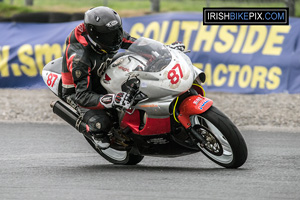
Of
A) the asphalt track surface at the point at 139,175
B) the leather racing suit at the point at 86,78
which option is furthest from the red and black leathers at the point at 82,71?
the asphalt track surface at the point at 139,175

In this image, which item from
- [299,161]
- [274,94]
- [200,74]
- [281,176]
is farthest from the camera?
[274,94]

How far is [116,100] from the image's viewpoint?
6215 mm

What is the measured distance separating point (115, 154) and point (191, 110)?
148 centimetres

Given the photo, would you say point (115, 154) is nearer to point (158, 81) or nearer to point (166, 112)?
point (166, 112)

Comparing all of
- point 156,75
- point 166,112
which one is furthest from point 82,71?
point 166,112

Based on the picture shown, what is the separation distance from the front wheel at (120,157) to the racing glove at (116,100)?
102 cm

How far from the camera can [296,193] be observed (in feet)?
17.4

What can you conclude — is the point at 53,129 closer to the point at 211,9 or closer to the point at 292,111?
the point at 292,111

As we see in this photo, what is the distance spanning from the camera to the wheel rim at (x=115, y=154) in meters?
7.29

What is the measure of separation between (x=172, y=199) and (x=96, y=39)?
1.99 meters

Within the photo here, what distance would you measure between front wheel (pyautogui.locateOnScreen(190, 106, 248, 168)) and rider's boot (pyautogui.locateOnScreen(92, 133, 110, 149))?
0.94 metres

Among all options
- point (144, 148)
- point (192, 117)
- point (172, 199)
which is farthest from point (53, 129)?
point (172, 199)

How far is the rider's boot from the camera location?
662cm
